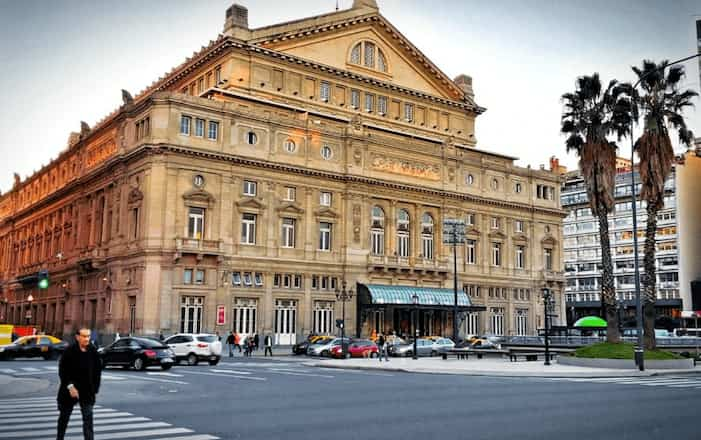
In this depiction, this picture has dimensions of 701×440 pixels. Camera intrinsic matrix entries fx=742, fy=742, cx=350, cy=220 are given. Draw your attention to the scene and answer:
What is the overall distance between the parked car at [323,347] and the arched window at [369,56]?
3373cm

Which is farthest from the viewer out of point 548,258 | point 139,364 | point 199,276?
point 548,258

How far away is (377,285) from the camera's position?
68.9 m

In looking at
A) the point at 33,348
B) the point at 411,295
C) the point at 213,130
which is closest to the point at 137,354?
the point at 33,348

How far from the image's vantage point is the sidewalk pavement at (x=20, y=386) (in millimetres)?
22239

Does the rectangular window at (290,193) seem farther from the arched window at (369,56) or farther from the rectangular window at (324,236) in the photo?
the arched window at (369,56)

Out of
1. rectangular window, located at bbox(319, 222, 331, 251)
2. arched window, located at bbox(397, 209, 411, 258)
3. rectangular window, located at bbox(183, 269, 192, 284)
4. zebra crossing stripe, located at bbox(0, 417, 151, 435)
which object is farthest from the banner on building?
zebra crossing stripe, located at bbox(0, 417, 151, 435)

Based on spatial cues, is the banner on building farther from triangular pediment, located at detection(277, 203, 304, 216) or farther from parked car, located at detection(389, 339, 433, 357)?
parked car, located at detection(389, 339, 433, 357)

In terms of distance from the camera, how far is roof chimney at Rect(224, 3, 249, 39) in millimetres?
66875

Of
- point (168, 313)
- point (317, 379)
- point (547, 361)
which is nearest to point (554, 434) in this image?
point (317, 379)

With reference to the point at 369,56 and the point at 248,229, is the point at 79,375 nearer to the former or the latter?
the point at 248,229

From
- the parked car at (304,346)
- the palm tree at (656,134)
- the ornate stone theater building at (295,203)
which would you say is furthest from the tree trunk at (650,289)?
the parked car at (304,346)

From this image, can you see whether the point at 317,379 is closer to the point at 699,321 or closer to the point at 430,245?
the point at 430,245

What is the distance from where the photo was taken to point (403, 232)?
7306 cm

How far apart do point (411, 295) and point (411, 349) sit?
55.3 ft
